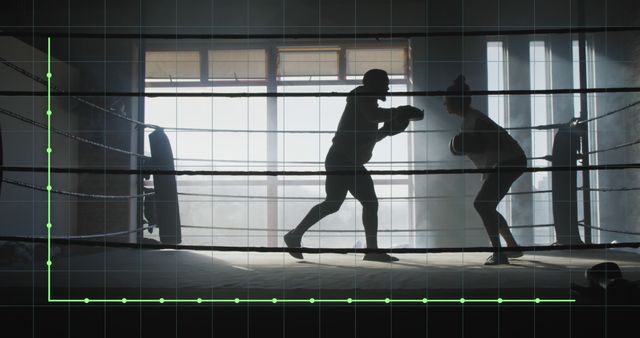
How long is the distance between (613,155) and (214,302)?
3.70 ft

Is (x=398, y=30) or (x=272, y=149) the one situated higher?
(x=398, y=30)

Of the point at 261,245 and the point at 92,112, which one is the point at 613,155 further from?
the point at 92,112

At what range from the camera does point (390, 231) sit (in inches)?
45.1

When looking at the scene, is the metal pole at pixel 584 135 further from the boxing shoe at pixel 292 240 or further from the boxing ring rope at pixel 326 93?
the boxing shoe at pixel 292 240

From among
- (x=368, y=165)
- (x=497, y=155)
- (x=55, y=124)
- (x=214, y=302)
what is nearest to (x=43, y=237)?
(x=55, y=124)

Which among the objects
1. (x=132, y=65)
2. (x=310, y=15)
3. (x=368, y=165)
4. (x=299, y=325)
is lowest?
(x=299, y=325)

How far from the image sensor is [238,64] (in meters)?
1.14

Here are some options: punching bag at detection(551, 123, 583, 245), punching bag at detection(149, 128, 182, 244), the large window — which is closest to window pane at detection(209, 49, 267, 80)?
the large window

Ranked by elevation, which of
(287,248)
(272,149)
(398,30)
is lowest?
(287,248)

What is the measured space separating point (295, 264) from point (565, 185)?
0.74m

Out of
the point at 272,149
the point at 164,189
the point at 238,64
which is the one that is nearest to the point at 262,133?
the point at 272,149

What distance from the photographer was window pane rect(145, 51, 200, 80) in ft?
3.73

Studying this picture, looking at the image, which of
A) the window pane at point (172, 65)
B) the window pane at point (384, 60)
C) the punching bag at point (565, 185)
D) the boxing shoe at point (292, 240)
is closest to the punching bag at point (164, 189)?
the window pane at point (172, 65)
